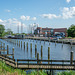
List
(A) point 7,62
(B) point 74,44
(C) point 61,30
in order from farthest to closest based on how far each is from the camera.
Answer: (C) point 61,30 < (B) point 74,44 < (A) point 7,62

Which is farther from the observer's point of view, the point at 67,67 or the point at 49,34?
the point at 49,34

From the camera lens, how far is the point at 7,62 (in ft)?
67.7

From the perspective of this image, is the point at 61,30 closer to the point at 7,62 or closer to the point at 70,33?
the point at 70,33

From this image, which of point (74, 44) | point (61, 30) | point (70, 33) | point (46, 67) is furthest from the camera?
point (61, 30)

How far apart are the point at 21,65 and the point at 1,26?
15875 centimetres

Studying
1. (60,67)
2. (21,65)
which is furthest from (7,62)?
(60,67)

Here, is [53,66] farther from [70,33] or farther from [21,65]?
[70,33]

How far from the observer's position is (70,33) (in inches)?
4528

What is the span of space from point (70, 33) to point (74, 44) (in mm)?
44927

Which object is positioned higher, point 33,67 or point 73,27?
point 73,27

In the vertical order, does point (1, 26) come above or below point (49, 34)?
above

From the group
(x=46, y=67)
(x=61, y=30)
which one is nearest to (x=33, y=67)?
(x=46, y=67)

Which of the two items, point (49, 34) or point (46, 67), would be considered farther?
point (49, 34)

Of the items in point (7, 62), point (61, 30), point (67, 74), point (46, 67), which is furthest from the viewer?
point (61, 30)
